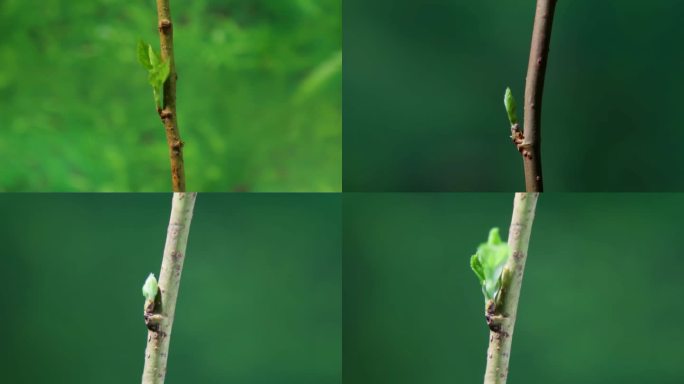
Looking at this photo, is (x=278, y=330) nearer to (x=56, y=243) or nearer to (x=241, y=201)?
(x=241, y=201)

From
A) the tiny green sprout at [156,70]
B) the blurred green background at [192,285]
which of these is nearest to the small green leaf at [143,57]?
the tiny green sprout at [156,70]

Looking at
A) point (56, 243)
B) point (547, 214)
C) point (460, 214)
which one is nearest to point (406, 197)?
point (460, 214)

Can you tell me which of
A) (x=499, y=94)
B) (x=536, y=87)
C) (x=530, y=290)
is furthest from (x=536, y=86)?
(x=530, y=290)

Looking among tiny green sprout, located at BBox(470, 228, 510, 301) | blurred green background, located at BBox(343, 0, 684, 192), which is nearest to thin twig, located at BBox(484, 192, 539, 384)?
tiny green sprout, located at BBox(470, 228, 510, 301)

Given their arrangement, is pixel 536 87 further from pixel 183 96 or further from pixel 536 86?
pixel 183 96

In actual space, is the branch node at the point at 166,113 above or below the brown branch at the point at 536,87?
below

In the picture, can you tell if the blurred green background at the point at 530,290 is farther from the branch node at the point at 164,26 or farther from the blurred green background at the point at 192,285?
the branch node at the point at 164,26
